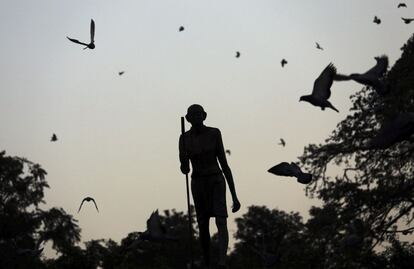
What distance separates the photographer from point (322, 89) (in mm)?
11797

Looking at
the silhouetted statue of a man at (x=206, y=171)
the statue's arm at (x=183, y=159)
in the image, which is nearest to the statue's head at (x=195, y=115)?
the silhouetted statue of a man at (x=206, y=171)

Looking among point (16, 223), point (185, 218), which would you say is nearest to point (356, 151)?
point (16, 223)

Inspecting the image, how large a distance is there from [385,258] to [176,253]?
4597 cm

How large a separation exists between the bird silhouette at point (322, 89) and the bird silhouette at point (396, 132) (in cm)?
90

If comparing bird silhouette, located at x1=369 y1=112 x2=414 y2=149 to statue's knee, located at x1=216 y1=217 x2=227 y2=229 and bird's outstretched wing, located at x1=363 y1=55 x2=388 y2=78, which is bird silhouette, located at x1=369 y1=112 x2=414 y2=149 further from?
statue's knee, located at x1=216 y1=217 x2=227 y2=229

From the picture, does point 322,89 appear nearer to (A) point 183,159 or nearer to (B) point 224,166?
(B) point 224,166

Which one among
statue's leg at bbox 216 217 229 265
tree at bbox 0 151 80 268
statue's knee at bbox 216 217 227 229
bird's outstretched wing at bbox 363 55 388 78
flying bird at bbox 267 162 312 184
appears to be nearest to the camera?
statue's leg at bbox 216 217 229 265

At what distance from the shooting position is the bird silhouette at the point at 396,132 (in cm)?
1109

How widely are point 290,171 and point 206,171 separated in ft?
6.11

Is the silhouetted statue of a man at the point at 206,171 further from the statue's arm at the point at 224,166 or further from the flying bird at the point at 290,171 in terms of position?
the flying bird at the point at 290,171

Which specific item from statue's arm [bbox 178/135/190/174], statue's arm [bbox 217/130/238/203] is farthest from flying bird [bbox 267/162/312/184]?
statue's arm [bbox 178/135/190/174]

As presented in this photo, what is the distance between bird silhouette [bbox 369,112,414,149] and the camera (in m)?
11.1

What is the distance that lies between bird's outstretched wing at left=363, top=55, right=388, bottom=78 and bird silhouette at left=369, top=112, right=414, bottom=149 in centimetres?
147

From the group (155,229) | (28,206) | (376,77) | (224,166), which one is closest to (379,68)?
(376,77)
